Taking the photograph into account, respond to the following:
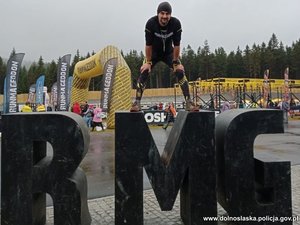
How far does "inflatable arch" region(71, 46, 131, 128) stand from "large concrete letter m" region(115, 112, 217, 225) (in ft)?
51.6

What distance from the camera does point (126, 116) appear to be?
4.29 m

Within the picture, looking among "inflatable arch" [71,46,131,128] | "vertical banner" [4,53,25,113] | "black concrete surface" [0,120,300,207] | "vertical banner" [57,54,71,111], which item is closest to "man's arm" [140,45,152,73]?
"black concrete surface" [0,120,300,207]

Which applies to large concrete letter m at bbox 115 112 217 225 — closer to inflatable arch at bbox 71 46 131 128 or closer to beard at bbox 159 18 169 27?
beard at bbox 159 18 169 27

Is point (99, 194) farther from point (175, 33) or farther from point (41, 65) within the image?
point (41, 65)

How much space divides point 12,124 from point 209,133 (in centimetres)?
237

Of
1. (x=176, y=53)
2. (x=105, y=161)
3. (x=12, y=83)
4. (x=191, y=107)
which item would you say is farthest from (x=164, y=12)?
(x=12, y=83)

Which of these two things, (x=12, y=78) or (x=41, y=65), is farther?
(x=41, y=65)

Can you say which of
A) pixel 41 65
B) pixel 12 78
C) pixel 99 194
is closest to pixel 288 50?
pixel 41 65

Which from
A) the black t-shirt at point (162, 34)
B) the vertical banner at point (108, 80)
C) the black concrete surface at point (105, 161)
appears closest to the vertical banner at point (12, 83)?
the vertical banner at point (108, 80)

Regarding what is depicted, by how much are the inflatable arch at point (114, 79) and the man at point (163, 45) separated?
15.1 m

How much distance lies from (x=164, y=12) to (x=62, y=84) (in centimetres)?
1987

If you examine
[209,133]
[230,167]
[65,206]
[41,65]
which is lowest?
[65,206]

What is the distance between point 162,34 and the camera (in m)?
4.79

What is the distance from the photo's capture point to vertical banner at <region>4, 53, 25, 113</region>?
1862 cm
